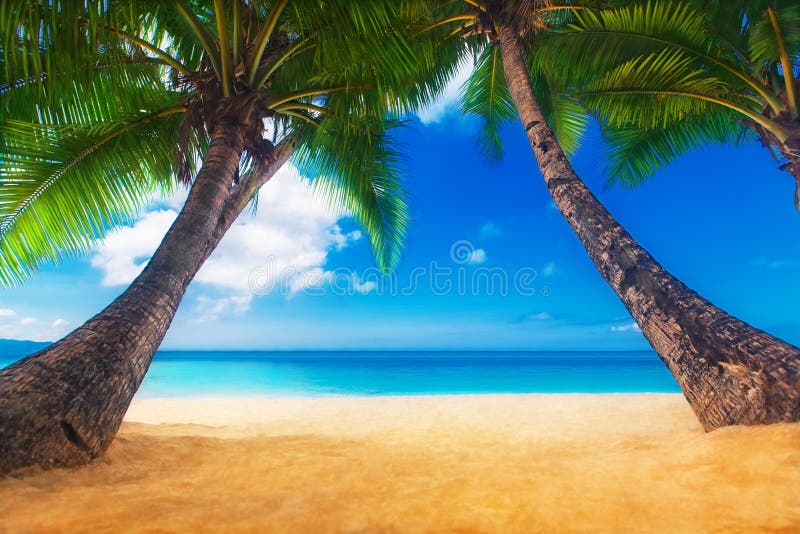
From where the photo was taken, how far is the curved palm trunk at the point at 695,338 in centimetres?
216

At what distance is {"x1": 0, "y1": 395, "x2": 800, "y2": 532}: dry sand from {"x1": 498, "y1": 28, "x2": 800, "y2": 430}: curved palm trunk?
16 centimetres

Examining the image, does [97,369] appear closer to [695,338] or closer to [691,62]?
[695,338]

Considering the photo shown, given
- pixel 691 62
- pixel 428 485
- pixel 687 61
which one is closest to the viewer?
pixel 428 485

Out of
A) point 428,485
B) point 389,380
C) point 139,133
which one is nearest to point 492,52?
point 139,133

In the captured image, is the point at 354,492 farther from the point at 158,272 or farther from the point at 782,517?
the point at 158,272

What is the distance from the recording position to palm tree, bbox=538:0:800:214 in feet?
13.5

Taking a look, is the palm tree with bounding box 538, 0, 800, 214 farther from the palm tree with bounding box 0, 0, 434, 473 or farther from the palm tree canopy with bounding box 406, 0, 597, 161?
the palm tree with bounding box 0, 0, 434, 473

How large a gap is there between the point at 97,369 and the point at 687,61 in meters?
5.74

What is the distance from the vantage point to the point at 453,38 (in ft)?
19.0

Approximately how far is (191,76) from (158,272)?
99.3 inches

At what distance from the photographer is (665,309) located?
2666 mm

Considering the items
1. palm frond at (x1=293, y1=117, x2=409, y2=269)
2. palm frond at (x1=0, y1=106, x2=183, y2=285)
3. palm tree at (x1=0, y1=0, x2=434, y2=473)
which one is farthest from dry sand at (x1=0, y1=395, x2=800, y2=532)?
palm frond at (x1=293, y1=117, x2=409, y2=269)

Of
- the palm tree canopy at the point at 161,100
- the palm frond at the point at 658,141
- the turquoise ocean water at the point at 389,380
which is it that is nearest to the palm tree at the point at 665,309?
the palm tree canopy at the point at 161,100

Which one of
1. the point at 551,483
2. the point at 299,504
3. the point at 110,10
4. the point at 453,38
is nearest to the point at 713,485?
the point at 551,483
